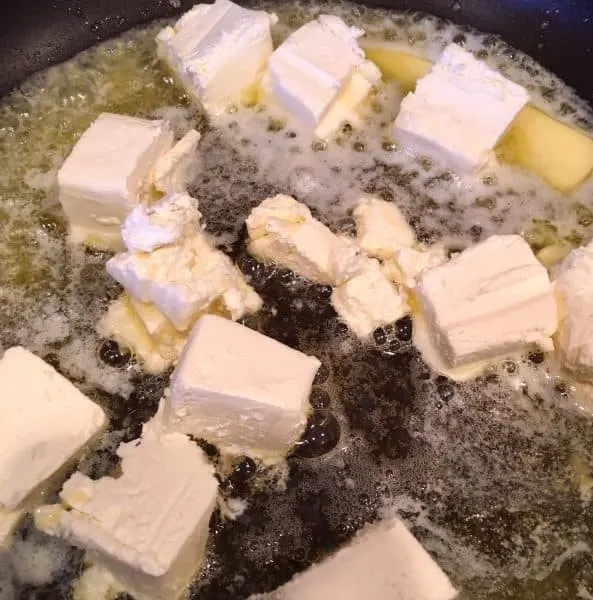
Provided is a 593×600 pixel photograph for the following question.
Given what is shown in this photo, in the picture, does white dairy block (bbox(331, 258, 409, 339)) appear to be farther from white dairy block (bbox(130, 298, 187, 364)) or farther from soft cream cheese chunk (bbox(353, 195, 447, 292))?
white dairy block (bbox(130, 298, 187, 364))

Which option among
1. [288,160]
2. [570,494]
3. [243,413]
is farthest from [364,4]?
[570,494]

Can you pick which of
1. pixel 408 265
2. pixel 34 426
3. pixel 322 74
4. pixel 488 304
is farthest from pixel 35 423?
pixel 322 74

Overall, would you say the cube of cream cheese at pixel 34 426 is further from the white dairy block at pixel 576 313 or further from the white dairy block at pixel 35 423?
the white dairy block at pixel 576 313

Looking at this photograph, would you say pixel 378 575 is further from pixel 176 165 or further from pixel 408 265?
pixel 176 165

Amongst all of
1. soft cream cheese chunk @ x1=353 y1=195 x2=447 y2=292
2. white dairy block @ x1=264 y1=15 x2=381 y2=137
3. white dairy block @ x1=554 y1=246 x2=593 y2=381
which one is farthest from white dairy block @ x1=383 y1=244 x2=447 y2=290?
white dairy block @ x1=264 y1=15 x2=381 y2=137

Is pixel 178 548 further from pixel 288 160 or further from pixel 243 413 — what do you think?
pixel 288 160

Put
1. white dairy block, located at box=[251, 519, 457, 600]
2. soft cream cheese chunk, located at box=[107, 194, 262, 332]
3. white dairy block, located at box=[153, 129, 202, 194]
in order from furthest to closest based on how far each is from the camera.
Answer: white dairy block, located at box=[153, 129, 202, 194] < soft cream cheese chunk, located at box=[107, 194, 262, 332] < white dairy block, located at box=[251, 519, 457, 600]

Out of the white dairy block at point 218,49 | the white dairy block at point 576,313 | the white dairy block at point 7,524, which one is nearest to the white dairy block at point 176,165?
the white dairy block at point 218,49
